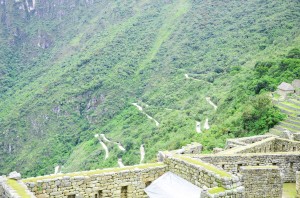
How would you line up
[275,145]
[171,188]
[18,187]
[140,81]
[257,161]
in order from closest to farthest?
[18,187], [171,188], [257,161], [275,145], [140,81]

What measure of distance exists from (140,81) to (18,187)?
132 meters

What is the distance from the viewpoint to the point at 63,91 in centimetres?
15100

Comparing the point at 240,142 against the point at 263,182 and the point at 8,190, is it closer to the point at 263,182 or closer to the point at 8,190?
the point at 263,182

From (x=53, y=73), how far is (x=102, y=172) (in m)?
180

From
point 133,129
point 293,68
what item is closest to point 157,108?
point 133,129

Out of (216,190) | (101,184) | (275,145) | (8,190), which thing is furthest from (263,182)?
(8,190)

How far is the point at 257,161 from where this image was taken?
13883 mm

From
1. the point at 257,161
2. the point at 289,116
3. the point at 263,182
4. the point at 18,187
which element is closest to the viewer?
the point at 18,187

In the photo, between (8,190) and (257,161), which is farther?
(257,161)

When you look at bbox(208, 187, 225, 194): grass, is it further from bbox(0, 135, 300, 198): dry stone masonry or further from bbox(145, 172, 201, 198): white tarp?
bbox(145, 172, 201, 198): white tarp

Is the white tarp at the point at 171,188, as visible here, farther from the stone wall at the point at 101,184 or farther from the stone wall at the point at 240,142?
the stone wall at the point at 240,142

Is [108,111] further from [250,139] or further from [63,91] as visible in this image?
[250,139]

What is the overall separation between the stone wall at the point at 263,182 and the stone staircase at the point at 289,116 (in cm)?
1144

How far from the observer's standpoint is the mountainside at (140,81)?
85106 millimetres
